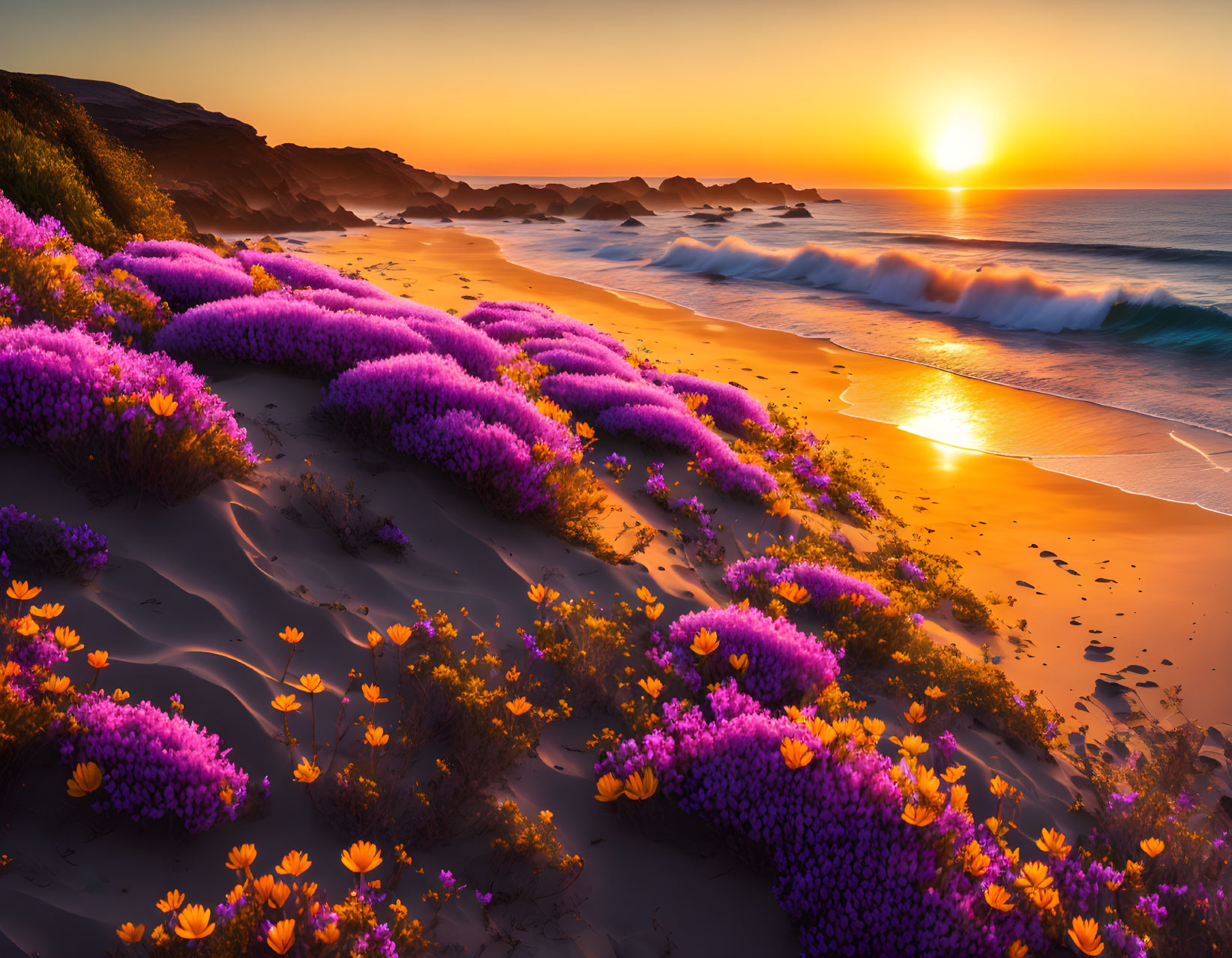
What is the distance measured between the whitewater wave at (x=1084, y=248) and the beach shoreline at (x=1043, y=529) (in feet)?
112

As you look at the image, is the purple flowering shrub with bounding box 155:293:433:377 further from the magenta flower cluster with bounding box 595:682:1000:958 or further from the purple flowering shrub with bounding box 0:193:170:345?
the magenta flower cluster with bounding box 595:682:1000:958

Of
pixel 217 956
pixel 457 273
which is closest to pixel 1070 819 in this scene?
pixel 217 956

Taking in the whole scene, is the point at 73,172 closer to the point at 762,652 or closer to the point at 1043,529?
the point at 762,652

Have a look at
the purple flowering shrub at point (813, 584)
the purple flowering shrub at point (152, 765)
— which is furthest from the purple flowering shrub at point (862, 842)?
the purple flowering shrub at point (813, 584)

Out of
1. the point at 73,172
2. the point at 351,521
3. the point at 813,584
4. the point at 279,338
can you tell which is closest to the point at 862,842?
the point at 813,584

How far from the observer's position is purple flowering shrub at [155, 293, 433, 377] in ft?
20.0

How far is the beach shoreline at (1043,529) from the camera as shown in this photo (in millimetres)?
5949

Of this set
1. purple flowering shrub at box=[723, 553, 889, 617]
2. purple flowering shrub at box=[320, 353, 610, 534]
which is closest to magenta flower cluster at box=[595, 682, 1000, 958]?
purple flowering shrub at box=[723, 553, 889, 617]

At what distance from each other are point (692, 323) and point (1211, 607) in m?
16.4

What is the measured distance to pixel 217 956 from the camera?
209cm

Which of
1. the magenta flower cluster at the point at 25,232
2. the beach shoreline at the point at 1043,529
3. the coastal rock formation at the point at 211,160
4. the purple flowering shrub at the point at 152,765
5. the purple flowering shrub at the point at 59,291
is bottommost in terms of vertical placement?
the beach shoreline at the point at 1043,529

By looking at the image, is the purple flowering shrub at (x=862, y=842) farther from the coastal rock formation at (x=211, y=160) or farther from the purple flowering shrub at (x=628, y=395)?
the coastal rock formation at (x=211, y=160)

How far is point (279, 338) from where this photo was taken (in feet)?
20.1

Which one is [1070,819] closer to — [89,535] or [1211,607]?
[1211,607]
